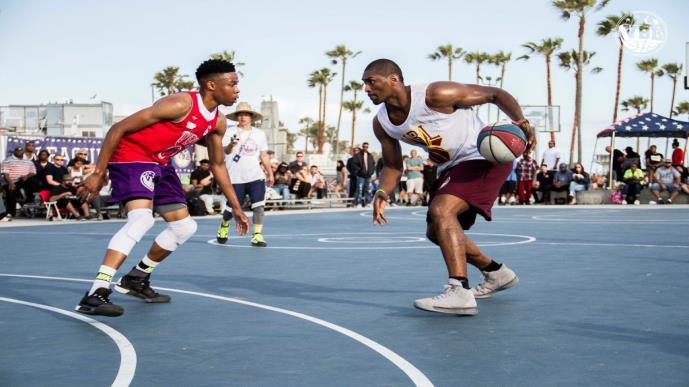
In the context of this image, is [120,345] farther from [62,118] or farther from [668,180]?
[62,118]

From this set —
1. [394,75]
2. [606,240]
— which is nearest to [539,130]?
[606,240]

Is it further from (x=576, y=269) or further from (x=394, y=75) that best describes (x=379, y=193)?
(x=576, y=269)

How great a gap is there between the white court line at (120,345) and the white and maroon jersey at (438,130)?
2.43 meters

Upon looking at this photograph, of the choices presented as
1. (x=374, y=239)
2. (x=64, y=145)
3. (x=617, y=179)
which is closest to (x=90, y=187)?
(x=374, y=239)

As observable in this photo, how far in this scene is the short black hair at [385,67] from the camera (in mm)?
6543

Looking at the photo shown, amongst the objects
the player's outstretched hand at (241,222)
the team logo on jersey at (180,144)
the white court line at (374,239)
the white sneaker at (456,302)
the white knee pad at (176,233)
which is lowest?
the white court line at (374,239)

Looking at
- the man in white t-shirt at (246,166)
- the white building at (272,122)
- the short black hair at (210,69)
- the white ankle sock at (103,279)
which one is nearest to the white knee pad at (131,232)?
the white ankle sock at (103,279)

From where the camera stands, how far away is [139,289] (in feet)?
23.6

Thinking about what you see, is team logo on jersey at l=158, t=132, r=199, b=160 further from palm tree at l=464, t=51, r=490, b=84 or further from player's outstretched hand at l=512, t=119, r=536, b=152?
palm tree at l=464, t=51, r=490, b=84

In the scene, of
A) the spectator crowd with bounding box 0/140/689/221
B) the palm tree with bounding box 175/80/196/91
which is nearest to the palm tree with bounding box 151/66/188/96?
the palm tree with bounding box 175/80/196/91

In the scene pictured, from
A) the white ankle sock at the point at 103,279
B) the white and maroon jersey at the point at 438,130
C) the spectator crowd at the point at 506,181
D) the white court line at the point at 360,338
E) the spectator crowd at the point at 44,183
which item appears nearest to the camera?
the white court line at the point at 360,338

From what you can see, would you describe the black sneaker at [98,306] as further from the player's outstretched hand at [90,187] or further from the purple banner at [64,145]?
the purple banner at [64,145]

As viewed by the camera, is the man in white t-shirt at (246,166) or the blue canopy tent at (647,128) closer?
the man in white t-shirt at (246,166)

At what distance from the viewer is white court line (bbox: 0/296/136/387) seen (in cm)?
451
